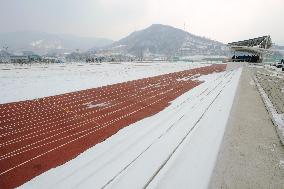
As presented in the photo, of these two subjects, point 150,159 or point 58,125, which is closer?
point 150,159

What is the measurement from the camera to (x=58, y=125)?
34.7 feet

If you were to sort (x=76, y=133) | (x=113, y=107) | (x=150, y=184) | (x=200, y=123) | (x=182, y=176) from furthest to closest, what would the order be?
(x=113, y=107) → (x=200, y=123) → (x=76, y=133) → (x=182, y=176) → (x=150, y=184)

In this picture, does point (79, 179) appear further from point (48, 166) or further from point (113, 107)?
point (113, 107)

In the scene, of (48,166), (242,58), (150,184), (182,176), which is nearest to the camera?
(150,184)

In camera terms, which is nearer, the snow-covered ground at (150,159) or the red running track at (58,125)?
the snow-covered ground at (150,159)

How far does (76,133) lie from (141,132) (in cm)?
208

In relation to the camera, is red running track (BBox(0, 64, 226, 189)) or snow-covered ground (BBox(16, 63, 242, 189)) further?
red running track (BBox(0, 64, 226, 189))

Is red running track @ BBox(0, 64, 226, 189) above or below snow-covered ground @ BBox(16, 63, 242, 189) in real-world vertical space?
below

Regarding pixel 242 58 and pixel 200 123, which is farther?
pixel 242 58

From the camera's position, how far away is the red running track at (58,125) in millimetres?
7266

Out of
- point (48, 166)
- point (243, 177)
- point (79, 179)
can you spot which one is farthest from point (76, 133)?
point (243, 177)

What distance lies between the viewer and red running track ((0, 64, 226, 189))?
7.27 m

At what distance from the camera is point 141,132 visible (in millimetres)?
9758

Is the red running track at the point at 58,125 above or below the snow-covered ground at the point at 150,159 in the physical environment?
below
